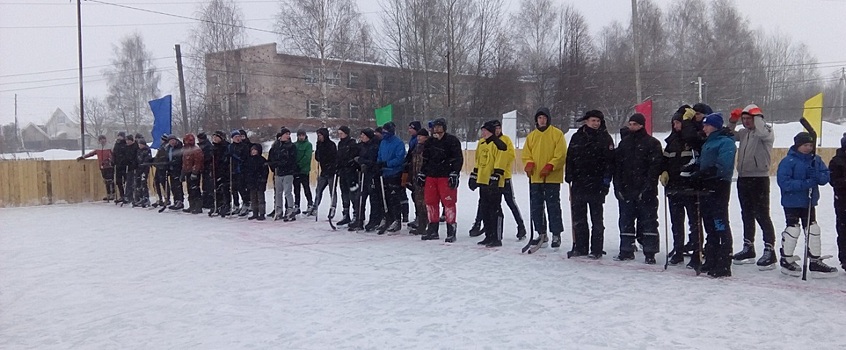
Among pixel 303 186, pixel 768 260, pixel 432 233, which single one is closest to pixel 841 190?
pixel 768 260

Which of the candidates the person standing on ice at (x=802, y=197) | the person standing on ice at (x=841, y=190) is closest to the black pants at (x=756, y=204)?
the person standing on ice at (x=802, y=197)

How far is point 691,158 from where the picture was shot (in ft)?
23.1

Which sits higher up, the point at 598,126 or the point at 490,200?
the point at 598,126

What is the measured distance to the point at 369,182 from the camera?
35.6 feet

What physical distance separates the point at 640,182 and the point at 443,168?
3088 millimetres

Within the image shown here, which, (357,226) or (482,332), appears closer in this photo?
(482,332)

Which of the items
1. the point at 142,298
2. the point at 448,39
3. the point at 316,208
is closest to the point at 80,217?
the point at 316,208

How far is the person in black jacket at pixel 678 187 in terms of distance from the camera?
7012 mm

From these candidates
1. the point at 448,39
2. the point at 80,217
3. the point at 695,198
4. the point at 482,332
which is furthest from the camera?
the point at 448,39

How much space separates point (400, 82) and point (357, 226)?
1258 inches

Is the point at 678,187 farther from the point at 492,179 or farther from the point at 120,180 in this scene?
the point at 120,180

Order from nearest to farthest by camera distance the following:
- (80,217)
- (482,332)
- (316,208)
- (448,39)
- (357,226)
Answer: (482,332), (357,226), (316,208), (80,217), (448,39)

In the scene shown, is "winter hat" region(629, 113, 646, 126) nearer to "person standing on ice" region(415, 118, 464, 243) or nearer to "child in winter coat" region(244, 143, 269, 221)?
"person standing on ice" region(415, 118, 464, 243)

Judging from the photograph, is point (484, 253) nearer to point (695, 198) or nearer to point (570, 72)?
point (695, 198)
